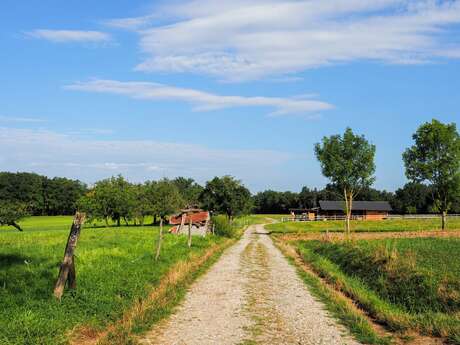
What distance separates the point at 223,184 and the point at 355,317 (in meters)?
59.5

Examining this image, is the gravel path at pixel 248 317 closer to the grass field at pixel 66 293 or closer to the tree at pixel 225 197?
the grass field at pixel 66 293

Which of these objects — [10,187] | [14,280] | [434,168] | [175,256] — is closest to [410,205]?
[434,168]

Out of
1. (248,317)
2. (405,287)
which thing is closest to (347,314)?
(248,317)

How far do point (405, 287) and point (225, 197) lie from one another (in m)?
55.2

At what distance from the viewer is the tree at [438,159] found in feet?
209

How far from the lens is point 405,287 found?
15.5 m

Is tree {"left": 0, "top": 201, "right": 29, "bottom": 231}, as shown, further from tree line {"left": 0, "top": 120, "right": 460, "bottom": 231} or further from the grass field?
the grass field

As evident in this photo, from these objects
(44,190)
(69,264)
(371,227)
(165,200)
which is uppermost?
(44,190)

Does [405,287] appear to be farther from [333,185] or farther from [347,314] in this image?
[333,185]

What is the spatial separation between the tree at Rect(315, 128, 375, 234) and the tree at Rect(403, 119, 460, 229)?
24.4 feet

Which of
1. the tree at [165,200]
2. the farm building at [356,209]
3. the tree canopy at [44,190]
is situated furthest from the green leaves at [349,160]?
the tree canopy at [44,190]

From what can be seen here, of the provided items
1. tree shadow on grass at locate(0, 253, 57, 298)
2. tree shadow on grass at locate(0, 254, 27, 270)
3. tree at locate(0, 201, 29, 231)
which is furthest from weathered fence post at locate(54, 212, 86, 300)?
tree at locate(0, 201, 29, 231)

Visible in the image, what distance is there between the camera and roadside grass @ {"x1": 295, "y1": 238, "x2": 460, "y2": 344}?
1098 centimetres

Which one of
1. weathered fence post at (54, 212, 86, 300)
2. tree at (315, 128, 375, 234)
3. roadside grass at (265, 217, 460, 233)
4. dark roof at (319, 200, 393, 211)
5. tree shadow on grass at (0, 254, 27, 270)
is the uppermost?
tree at (315, 128, 375, 234)
